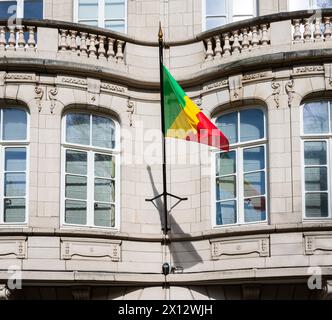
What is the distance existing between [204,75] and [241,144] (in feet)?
4.86

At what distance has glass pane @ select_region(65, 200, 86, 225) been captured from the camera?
54.4 ft

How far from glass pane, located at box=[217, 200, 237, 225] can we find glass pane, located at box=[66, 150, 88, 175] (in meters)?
2.50

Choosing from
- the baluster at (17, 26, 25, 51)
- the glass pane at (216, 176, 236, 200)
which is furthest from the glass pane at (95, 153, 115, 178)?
the baluster at (17, 26, 25, 51)

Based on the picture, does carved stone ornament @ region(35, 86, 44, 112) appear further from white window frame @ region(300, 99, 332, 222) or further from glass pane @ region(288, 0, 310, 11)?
glass pane @ region(288, 0, 310, 11)

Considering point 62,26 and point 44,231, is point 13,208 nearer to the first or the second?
point 44,231

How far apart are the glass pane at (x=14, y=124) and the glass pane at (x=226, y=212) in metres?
3.68

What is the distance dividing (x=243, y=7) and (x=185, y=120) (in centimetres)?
312

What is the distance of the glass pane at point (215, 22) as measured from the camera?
18031mm

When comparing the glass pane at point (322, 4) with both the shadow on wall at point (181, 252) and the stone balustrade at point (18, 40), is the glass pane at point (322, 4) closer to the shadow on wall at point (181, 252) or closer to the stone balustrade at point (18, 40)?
the shadow on wall at point (181, 252)

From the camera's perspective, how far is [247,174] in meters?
16.6

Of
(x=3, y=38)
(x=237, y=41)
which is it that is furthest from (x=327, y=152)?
(x=3, y=38)
